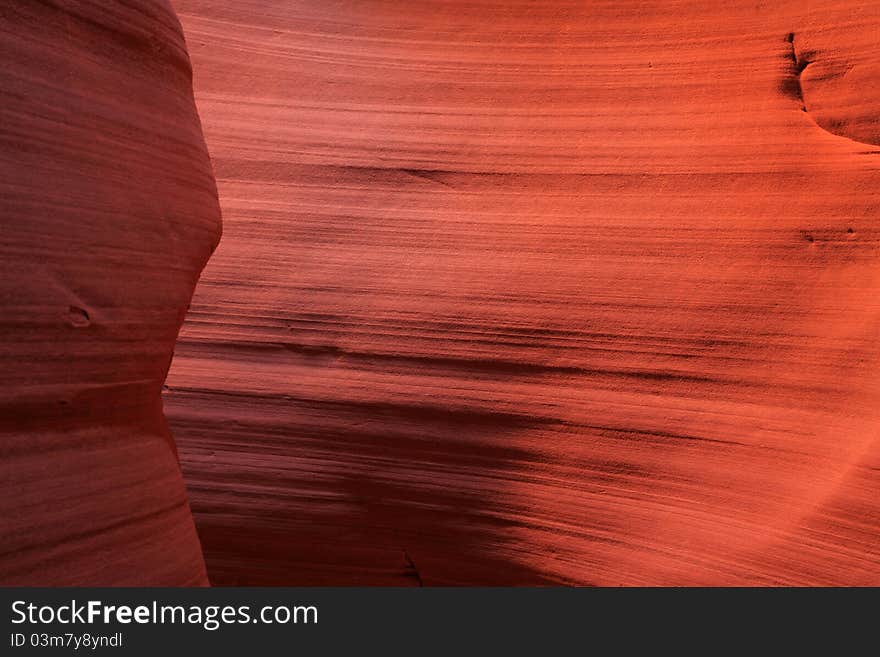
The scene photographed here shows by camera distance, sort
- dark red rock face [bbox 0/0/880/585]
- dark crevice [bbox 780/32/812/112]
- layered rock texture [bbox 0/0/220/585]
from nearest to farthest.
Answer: layered rock texture [bbox 0/0/220/585], dark red rock face [bbox 0/0/880/585], dark crevice [bbox 780/32/812/112]

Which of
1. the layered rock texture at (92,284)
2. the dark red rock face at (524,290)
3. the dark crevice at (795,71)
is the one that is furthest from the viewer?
the dark crevice at (795,71)

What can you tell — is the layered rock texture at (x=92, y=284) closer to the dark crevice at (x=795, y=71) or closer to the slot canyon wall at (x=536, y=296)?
the slot canyon wall at (x=536, y=296)

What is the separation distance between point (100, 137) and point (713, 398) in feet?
4.70

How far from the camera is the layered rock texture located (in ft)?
3.52

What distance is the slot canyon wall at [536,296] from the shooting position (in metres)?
1.91

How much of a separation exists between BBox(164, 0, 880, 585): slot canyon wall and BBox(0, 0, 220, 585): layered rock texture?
2.92 ft

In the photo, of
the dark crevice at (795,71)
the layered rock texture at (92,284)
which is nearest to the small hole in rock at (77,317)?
the layered rock texture at (92,284)

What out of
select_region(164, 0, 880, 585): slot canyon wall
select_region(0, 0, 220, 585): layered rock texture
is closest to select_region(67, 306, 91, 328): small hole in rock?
select_region(0, 0, 220, 585): layered rock texture

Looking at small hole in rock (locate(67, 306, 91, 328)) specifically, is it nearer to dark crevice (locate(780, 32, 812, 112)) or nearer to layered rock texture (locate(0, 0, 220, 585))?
layered rock texture (locate(0, 0, 220, 585))

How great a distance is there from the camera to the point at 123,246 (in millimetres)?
1229

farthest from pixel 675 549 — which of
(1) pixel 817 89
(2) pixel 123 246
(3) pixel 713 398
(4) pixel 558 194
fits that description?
(2) pixel 123 246

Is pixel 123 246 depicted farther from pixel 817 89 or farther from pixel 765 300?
pixel 817 89

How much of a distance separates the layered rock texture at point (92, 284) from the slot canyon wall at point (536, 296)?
89 cm

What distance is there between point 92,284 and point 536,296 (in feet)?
4.02
